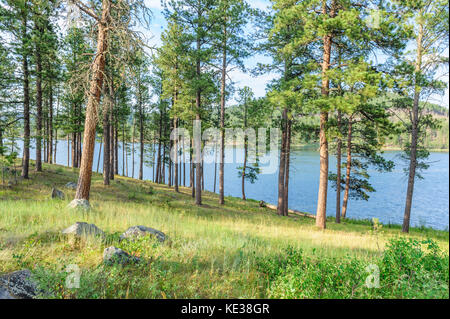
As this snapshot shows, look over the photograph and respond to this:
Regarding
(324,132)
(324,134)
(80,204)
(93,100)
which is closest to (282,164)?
(324,134)

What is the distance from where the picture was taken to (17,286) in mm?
2840

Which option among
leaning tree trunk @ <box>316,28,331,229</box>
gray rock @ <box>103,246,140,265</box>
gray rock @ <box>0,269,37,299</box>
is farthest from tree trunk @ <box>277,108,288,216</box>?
gray rock @ <box>0,269,37,299</box>

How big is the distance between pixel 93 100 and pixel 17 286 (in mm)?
7446

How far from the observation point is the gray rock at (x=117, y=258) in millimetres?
3532

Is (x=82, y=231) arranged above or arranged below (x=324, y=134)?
below

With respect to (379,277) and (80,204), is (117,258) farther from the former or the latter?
(80,204)

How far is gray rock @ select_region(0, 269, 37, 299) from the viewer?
2.72 m

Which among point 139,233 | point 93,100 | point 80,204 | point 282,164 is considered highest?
point 93,100

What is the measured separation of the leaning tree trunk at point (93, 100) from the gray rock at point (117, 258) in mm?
6349

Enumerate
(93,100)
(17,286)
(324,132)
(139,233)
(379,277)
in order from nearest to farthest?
(17,286) → (379,277) → (139,233) → (93,100) → (324,132)

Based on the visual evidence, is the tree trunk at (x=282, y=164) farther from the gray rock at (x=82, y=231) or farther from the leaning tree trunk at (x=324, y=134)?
the gray rock at (x=82, y=231)

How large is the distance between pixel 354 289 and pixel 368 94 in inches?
295

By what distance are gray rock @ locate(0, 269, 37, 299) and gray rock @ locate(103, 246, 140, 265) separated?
2.98 feet
